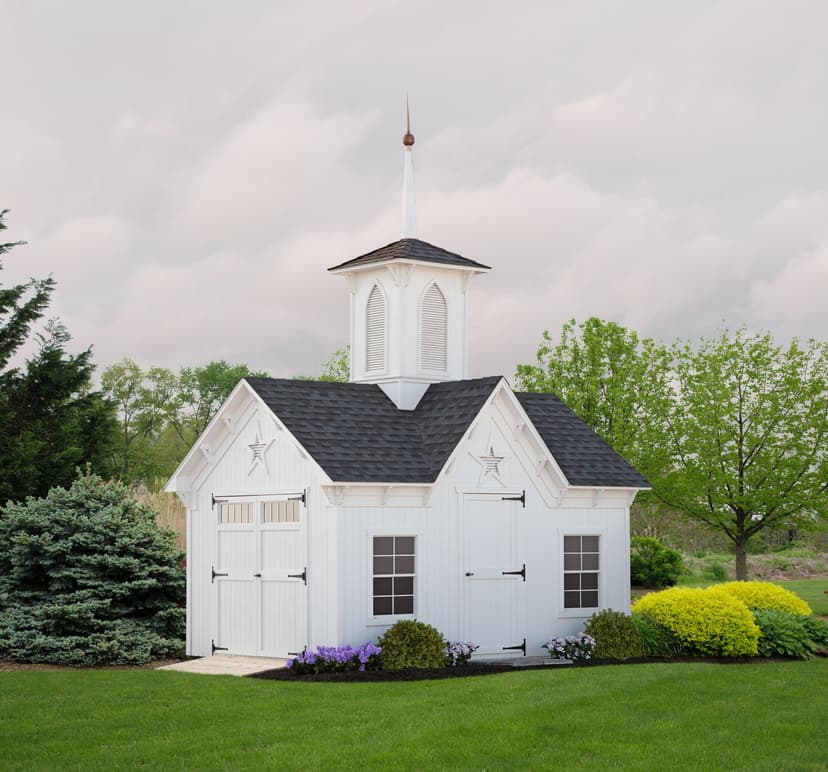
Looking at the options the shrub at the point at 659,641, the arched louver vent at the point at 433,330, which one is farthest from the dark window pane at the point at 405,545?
the shrub at the point at 659,641

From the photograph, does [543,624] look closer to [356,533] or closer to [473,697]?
[356,533]

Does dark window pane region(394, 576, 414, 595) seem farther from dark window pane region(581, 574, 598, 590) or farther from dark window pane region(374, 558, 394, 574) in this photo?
dark window pane region(581, 574, 598, 590)

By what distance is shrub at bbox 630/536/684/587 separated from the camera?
32.6 meters

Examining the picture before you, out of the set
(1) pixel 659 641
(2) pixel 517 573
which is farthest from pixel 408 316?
(1) pixel 659 641

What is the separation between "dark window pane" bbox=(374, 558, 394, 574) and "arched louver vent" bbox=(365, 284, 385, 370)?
388 cm

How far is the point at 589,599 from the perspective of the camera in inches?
782

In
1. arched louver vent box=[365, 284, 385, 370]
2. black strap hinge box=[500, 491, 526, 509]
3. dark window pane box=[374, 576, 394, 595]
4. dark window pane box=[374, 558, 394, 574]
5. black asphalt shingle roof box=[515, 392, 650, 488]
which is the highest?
→ arched louver vent box=[365, 284, 385, 370]

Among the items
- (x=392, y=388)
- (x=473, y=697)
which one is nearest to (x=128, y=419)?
(x=392, y=388)

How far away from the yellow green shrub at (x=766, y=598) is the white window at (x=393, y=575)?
5771mm

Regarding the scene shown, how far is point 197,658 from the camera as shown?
63.5 ft

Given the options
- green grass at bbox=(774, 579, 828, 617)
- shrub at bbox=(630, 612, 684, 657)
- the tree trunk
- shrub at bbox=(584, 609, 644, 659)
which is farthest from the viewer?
the tree trunk

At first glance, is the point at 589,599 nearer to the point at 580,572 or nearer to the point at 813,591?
the point at 580,572

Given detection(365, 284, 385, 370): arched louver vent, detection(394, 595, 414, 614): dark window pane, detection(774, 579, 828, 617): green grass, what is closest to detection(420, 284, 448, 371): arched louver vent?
detection(365, 284, 385, 370): arched louver vent

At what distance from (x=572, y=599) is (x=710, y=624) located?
2205 millimetres
